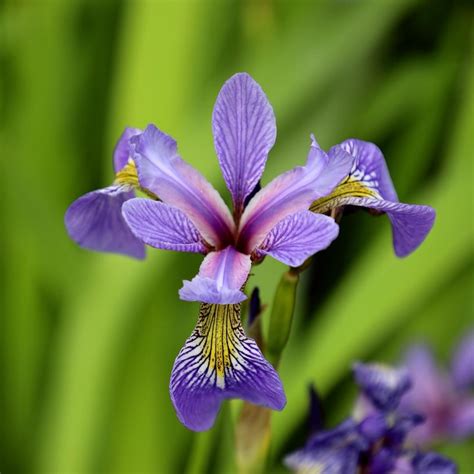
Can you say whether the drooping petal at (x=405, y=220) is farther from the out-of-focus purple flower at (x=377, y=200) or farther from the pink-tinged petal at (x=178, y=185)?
the pink-tinged petal at (x=178, y=185)

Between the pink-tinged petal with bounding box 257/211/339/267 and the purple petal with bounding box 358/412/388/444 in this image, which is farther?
the purple petal with bounding box 358/412/388/444

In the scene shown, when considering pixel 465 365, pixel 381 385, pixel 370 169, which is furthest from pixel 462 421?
pixel 370 169

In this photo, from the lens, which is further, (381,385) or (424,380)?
(424,380)

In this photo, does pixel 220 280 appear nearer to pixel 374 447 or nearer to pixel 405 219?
pixel 405 219

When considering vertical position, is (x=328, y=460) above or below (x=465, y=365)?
below

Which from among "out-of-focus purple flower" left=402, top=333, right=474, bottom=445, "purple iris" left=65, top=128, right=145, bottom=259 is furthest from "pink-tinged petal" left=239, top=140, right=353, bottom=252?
"out-of-focus purple flower" left=402, top=333, right=474, bottom=445

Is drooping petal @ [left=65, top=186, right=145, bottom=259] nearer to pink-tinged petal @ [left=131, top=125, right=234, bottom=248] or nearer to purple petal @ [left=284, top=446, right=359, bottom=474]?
pink-tinged petal @ [left=131, top=125, right=234, bottom=248]
